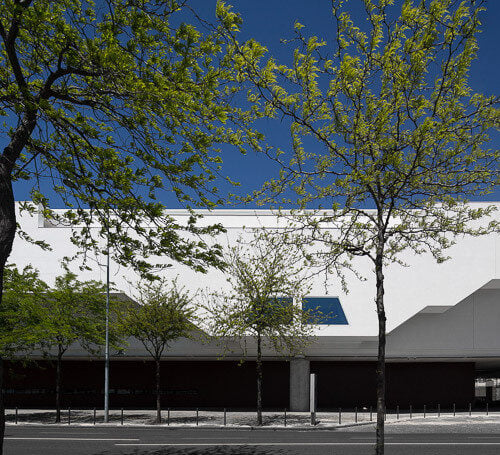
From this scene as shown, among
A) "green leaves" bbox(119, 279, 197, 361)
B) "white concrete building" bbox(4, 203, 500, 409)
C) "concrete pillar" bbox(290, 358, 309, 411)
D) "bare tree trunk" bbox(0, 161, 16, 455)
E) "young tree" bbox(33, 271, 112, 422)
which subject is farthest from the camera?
"concrete pillar" bbox(290, 358, 309, 411)

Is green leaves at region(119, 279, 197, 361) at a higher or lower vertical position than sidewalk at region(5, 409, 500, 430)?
higher

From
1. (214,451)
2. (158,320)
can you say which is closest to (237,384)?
(158,320)

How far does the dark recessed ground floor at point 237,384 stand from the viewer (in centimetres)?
3459

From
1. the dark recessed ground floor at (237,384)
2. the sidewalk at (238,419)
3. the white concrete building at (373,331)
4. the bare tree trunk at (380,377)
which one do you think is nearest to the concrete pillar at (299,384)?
the white concrete building at (373,331)

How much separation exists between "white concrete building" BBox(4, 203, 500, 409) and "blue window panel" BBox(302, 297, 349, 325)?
8 centimetres

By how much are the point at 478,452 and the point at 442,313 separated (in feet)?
51.9

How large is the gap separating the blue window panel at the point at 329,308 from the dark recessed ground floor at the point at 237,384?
6.20 meters

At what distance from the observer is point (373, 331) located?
29.5m

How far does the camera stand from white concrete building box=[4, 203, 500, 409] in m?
29.9

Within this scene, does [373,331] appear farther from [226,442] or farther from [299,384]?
[226,442]

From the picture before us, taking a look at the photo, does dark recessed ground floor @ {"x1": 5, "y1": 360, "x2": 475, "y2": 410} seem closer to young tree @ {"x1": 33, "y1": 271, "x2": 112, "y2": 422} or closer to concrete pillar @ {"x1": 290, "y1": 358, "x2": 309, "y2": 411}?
concrete pillar @ {"x1": 290, "y1": 358, "x2": 309, "y2": 411}

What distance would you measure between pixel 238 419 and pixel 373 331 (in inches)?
355

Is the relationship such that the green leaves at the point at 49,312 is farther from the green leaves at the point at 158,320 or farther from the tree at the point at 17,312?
the green leaves at the point at 158,320

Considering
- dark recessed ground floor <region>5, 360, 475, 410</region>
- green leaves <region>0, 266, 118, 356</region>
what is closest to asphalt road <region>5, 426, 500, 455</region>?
green leaves <region>0, 266, 118, 356</region>
